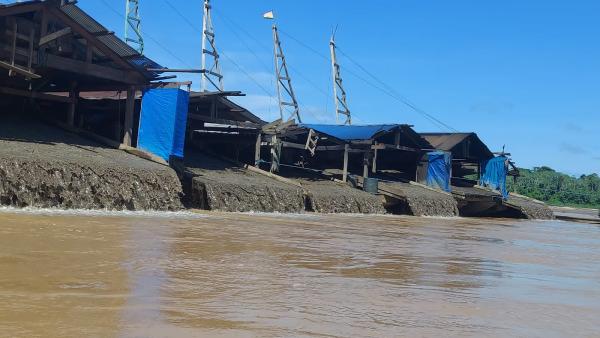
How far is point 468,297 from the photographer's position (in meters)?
5.34

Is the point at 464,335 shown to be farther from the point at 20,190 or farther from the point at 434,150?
the point at 434,150

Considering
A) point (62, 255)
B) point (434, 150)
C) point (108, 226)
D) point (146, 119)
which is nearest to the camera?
point (62, 255)

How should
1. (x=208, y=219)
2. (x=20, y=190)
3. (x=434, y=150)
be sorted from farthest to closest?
(x=434, y=150) < (x=208, y=219) < (x=20, y=190)

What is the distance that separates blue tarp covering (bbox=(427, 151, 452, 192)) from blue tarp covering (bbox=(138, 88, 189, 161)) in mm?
12696

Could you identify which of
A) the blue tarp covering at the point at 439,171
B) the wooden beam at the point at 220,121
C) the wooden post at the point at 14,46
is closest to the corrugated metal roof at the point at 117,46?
the wooden post at the point at 14,46

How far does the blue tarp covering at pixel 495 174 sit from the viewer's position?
28344 mm

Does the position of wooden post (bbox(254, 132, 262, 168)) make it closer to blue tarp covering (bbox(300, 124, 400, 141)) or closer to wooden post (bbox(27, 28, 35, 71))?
blue tarp covering (bbox(300, 124, 400, 141))

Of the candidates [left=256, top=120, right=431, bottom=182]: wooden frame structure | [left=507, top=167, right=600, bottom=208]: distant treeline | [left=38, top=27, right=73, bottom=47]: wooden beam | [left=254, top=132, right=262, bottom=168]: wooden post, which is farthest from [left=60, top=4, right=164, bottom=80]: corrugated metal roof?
[left=507, top=167, right=600, bottom=208]: distant treeline

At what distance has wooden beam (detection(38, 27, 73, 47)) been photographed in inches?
549

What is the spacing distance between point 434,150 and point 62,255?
21.2 meters

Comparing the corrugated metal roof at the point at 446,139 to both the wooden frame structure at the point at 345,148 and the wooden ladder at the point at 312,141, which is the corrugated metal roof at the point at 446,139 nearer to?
the wooden frame structure at the point at 345,148

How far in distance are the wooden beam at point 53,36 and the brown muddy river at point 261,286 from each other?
6.01 m

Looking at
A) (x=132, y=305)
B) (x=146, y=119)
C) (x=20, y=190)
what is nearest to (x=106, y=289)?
(x=132, y=305)

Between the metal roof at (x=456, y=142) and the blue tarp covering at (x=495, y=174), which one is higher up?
the metal roof at (x=456, y=142)
